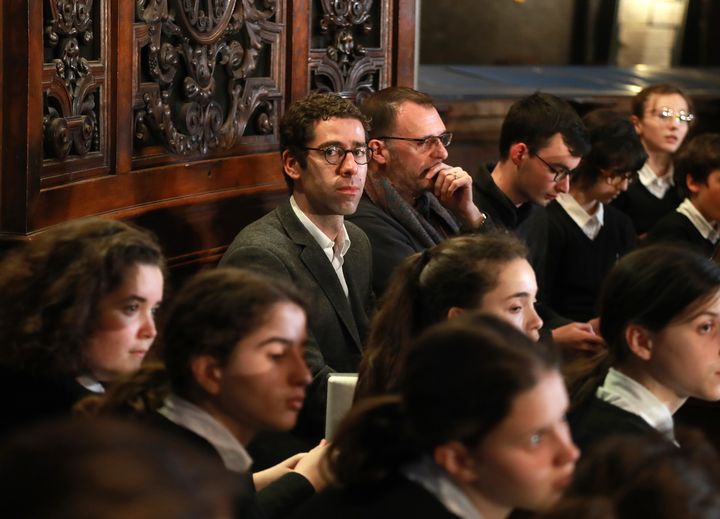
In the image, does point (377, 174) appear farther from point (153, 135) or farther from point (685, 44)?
point (685, 44)

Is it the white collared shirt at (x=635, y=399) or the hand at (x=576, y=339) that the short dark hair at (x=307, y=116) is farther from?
the white collared shirt at (x=635, y=399)

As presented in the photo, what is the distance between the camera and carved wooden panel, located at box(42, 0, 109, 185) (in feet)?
9.53

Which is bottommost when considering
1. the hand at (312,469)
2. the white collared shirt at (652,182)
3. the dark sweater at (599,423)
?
the white collared shirt at (652,182)

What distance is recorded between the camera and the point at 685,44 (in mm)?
7883

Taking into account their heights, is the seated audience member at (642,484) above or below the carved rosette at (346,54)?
below

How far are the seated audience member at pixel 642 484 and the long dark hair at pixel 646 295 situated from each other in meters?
0.77

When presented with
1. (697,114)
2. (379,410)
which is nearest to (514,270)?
(379,410)

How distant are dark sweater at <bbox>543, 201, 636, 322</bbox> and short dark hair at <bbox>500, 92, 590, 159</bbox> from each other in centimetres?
29

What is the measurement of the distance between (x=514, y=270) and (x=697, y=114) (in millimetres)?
4616

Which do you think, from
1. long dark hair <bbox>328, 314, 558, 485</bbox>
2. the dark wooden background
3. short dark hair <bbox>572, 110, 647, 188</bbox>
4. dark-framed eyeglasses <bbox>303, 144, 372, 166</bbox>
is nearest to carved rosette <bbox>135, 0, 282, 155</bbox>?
the dark wooden background

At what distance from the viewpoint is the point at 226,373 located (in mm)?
1848

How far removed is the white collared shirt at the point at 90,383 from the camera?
2125 mm

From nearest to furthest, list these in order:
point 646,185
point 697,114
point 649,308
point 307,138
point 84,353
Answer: point 84,353, point 649,308, point 307,138, point 646,185, point 697,114

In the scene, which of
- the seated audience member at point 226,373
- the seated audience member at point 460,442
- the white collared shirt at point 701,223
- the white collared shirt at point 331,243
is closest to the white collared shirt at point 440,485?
the seated audience member at point 460,442
